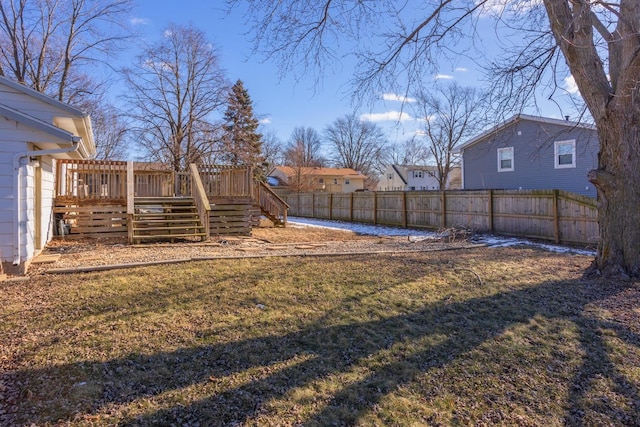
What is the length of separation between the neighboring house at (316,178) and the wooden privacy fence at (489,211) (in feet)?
64.6

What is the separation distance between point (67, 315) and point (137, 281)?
123 centimetres

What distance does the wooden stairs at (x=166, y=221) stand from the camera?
31.2ft

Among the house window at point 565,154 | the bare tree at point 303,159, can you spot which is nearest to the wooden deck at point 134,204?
the house window at point 565,154

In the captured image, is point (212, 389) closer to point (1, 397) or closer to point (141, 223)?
point (1, 397)

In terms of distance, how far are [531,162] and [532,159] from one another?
1.03 feet

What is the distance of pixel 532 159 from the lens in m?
16.4

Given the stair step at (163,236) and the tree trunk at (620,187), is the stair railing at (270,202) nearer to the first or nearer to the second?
the stair step at (163,236)

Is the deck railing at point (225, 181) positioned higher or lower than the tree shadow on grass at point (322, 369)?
higher

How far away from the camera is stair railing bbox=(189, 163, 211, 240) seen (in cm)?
963

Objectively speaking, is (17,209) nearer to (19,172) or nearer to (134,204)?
(19,172)

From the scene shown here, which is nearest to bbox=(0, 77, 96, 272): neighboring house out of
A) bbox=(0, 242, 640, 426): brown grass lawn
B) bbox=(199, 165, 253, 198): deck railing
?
bbox=(0, 242, 640, 426): brown grass lawn

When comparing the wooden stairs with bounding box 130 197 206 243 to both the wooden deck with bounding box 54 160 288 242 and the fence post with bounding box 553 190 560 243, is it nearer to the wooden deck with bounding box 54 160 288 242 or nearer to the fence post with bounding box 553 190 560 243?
the wooden deck with bounding box 54 160 288 242

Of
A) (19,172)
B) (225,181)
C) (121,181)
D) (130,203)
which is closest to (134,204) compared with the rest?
(121,181)

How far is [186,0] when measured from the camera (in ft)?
22.7
